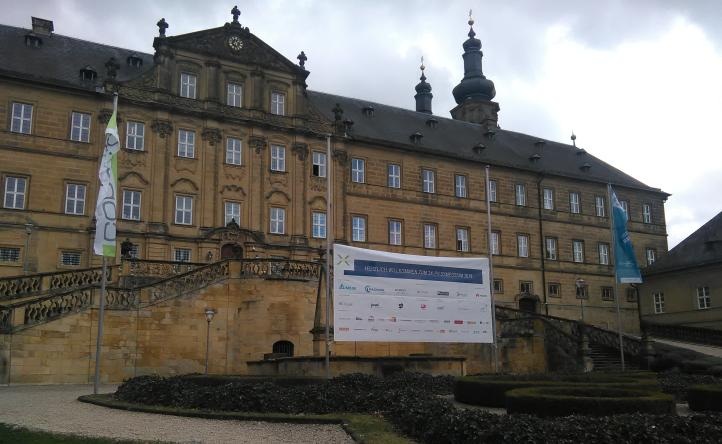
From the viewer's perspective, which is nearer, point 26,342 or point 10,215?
point 26,342

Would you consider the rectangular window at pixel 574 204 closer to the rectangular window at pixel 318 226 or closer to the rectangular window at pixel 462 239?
the rectangular window at pixel 462 239

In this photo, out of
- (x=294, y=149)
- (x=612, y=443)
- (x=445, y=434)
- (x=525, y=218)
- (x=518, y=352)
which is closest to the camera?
(x=612, y=443)

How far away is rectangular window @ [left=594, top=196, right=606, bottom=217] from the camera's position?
5762 centimetres

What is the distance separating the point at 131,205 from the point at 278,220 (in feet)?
28.0

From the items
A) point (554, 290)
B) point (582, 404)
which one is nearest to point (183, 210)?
point (554, 290)

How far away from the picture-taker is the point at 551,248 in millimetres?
54156

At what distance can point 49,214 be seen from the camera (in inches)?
1427

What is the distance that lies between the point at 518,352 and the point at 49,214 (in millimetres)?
24837

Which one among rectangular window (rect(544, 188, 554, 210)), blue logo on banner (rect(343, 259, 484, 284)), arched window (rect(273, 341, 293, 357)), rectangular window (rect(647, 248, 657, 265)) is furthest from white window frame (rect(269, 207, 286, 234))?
rectangular window (rect(647, 248, 657, 265))

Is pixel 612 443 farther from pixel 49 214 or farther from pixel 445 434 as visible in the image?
pixel 49 214

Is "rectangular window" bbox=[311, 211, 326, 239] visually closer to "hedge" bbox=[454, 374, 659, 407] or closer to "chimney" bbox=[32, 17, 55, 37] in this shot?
"chimney" bbox=[32, 17, 55, 37]

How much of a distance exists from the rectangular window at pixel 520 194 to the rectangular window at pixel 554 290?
6357 millimetres

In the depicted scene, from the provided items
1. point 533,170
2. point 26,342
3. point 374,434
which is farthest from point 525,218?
point 374,434

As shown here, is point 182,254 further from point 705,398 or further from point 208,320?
point 705,398
